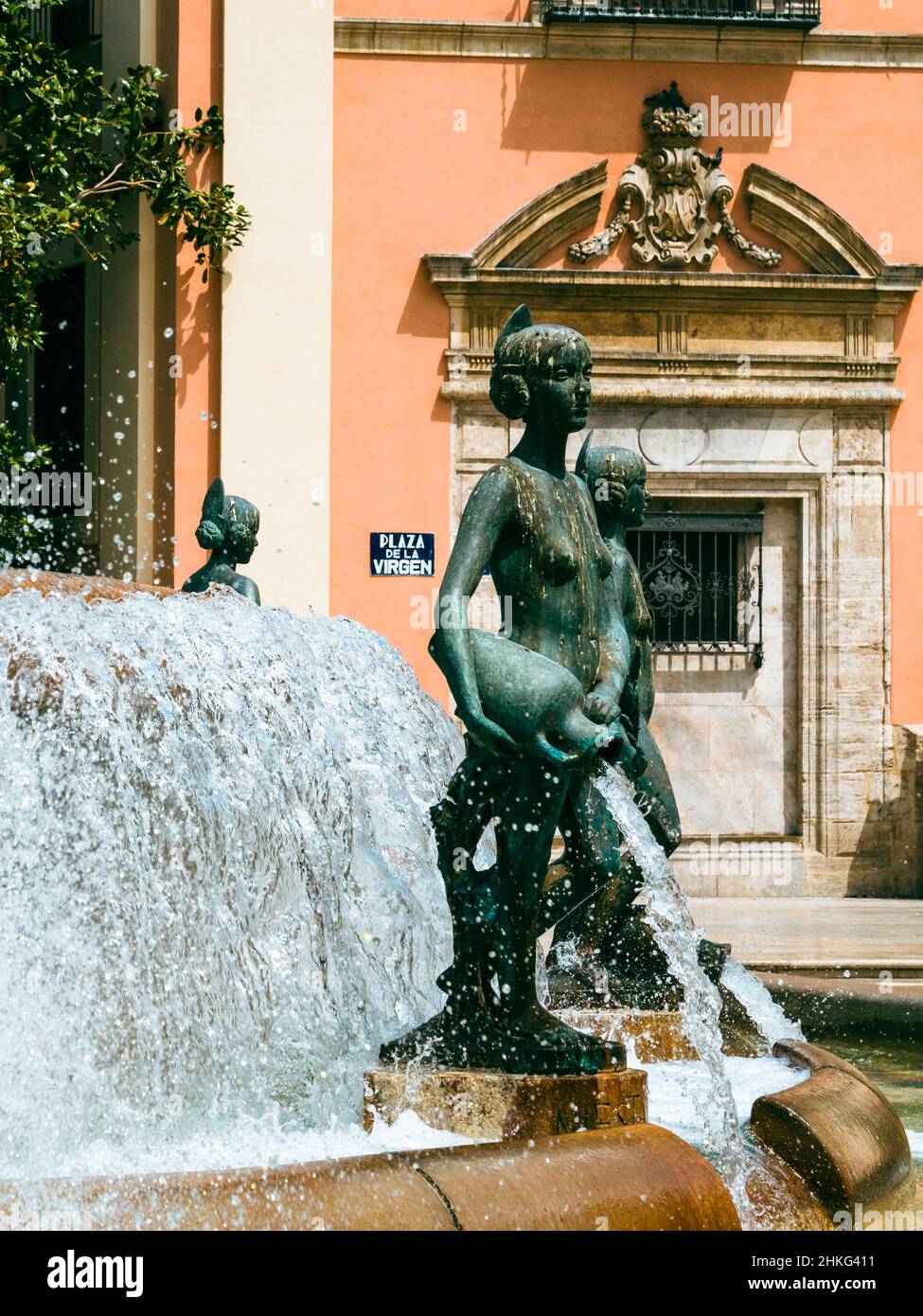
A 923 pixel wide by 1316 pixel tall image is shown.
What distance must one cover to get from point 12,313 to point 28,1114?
8990mm

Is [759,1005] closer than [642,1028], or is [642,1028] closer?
[642,1028]

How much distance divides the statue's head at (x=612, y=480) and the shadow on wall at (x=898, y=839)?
8.33m

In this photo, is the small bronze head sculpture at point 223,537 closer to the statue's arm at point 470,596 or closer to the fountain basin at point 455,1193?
the statue's arm at point 470,596

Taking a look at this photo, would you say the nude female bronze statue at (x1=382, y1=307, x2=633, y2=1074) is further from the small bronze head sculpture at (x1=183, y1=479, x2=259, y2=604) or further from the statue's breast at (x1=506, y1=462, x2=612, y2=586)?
the small bronze head sculpture at (x1=183, y1=479, x2=259, y2=604)

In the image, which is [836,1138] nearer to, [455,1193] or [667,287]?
[455,1193]

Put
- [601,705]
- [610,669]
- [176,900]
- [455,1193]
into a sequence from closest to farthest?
[455,1193], [601,705], [610,669], [176,900]

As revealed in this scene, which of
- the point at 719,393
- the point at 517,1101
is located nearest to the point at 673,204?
the point at 719,393

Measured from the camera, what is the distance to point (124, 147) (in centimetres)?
1361

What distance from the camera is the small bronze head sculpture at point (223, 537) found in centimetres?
804

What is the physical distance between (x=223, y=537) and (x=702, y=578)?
6234 millimetres

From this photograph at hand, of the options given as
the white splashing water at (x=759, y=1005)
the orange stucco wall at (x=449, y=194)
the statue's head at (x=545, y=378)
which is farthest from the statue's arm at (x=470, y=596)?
the orange stucco wall at (x=449, y=194)

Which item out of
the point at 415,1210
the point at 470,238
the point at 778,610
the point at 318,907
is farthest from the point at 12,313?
the point at 415,1210

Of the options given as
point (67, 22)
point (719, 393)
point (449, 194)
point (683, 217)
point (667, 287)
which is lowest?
point (719, 393)

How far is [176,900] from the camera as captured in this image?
5105 mm
